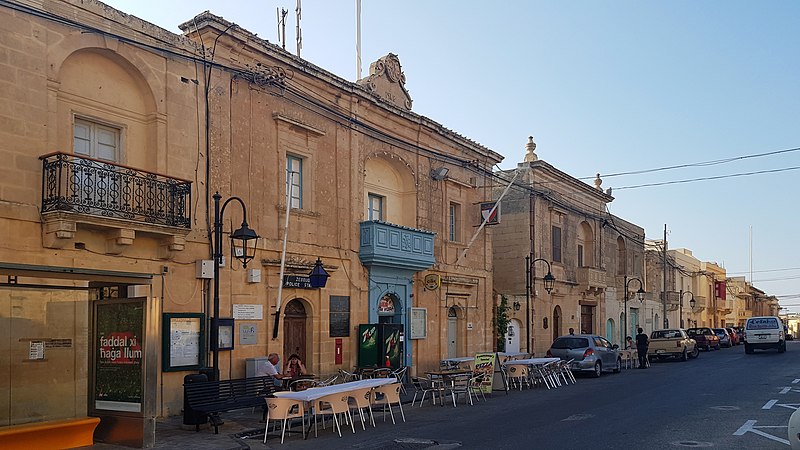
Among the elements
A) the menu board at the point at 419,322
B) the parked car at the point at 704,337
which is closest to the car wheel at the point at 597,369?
the menu board at the point at 419,322

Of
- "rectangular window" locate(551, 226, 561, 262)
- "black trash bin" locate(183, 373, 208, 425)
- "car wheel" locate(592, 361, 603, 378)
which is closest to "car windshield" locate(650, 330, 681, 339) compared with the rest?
"rectangular window" locate(551, 226, 561, 262)

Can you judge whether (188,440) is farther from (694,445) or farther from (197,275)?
(694,445)

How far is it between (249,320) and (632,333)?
35372mm

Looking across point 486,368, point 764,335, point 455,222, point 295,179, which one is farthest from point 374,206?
point 764,335

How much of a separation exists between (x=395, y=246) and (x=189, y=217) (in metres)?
7.92

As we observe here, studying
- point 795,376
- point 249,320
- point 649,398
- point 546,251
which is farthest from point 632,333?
point 249,320

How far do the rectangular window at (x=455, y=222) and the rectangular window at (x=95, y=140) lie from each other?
13.8 metres

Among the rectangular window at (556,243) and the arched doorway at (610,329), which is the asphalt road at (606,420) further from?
the arched doorway at (610,329)

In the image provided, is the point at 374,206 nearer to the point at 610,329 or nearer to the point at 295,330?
the point at 295,330

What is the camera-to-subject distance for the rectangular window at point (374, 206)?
76.6 ft

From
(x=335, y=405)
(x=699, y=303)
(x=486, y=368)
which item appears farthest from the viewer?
(x=699, y=303)

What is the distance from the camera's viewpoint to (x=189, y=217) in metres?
15.5

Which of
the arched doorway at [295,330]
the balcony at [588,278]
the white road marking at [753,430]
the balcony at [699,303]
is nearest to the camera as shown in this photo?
the white road marking at [753,430]

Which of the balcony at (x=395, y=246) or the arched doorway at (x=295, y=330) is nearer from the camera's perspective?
the arched doorway at (x=295, y=330)
